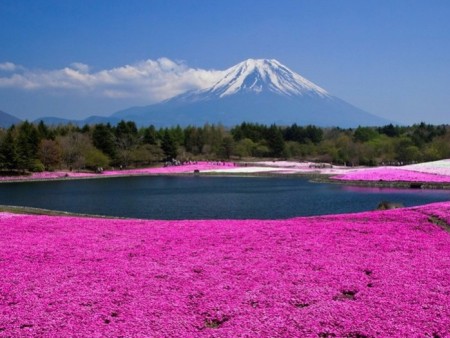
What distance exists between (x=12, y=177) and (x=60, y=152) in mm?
13907

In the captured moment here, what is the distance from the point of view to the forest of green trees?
7956 cm

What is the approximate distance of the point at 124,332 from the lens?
8805 millimetres

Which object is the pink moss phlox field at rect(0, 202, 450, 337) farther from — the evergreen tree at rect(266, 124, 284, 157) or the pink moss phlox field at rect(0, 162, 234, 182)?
the evergreen tree at rect(266, 124, 284, 157)

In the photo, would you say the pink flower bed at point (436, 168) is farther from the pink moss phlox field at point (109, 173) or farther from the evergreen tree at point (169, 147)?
the evergreen tree at point (169, 147)

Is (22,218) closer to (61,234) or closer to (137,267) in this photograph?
(61,234)

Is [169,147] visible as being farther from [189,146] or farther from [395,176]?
[395,176]

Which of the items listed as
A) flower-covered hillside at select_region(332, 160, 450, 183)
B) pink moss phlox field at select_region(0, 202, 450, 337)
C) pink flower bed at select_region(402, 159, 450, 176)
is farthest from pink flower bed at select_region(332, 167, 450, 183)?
pink moss phlox field at select_region(0, 202, 450, 337)

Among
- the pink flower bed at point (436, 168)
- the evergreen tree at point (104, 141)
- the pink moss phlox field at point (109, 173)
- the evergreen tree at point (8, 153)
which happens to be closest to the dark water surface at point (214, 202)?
the pink flower bed at point (436, 168)

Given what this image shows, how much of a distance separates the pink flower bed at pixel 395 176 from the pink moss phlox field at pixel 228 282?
129ft

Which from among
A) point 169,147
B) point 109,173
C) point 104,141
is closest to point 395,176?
point 109,173

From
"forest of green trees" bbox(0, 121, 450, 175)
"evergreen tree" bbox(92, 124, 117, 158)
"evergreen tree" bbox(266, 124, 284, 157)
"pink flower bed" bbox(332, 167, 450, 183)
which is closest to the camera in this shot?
"pink flower bed" bbox(332, 167, 450, 183)

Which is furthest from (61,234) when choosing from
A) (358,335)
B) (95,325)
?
(358,335)

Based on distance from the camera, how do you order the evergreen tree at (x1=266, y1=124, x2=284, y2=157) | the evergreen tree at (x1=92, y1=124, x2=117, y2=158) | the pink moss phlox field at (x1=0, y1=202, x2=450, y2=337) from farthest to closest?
the evergreen tree at (x1=266, y1=124, x2=284, y2=157) < the evergreen tree at (x1=92, y1=124, x2=117, y2=158) < the pink moss phlox field at (x1=0, y1=202, x2=450, y2=337)

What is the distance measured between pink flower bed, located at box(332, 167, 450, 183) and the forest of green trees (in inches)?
1326
